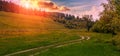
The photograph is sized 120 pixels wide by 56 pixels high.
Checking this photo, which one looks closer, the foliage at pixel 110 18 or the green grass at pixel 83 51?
the green grass at pixel 83 51

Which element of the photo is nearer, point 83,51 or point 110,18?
point 83,51

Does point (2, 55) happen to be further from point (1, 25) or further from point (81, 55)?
point (1, 25)

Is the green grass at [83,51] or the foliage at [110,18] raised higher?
the foliage at [110,18]

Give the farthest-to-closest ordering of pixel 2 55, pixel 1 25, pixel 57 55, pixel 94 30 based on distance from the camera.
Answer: pixel 1 25 < pixel 94 30 < pixel 2 55 < pixel 57 55

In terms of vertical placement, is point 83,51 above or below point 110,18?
below

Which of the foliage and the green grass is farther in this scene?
the foliage

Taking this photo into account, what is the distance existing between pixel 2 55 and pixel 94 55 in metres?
15.9

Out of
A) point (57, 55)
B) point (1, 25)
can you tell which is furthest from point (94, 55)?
point (1, 25)

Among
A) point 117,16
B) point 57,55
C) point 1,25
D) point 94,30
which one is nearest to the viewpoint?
point 57,55

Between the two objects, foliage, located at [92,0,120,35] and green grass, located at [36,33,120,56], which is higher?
foliage, located at [92,0,120,35]

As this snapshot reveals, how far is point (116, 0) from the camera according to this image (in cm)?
5175

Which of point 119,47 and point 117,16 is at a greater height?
point 117,16

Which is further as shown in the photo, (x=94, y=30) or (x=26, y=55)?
(x=94, y=30)

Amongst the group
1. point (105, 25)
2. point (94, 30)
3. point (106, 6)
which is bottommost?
point (94, 30)
